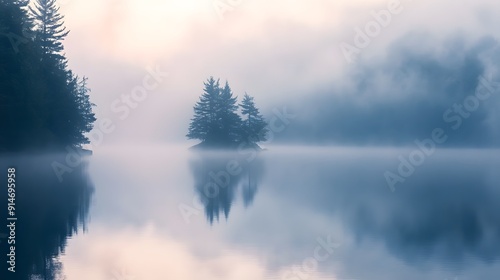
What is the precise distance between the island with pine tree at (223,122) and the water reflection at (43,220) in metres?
71.4

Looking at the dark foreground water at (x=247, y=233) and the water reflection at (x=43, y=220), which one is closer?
the water reflection at (x=43, y=220)

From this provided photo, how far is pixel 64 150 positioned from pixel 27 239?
56.7 meters

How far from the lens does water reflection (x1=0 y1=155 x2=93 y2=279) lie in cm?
1448

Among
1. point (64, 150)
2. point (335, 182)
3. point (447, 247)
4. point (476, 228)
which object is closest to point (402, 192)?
point (335, 182)

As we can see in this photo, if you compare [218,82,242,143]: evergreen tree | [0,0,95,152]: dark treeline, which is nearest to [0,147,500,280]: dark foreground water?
[0,0,95,152]: dark treeline

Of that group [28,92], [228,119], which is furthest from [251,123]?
[28,92]

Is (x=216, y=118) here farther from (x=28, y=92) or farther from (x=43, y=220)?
(x=43, y=220)

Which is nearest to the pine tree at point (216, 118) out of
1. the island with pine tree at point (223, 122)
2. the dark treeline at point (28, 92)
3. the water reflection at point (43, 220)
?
the island with pine tree at point (223, 122)

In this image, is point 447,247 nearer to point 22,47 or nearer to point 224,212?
point 224,212

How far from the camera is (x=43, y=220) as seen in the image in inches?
856

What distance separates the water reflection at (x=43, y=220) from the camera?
14.5m

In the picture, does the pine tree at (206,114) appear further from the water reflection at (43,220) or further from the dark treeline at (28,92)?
the water reflection at (43,220)

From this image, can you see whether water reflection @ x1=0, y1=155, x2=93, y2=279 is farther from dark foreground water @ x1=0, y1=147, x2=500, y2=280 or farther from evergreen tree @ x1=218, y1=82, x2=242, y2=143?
evergreen tree @ x1=218, y1=82, x2=242, y2=143

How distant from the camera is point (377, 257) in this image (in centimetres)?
1727
